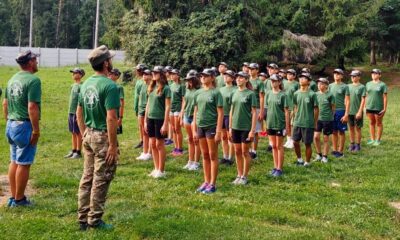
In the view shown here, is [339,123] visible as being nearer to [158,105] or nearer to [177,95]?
[177,95]

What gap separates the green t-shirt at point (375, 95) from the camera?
13320 millimetres


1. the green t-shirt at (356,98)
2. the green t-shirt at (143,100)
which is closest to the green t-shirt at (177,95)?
the green t-shirt at (143,100)

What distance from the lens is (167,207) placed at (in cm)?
767

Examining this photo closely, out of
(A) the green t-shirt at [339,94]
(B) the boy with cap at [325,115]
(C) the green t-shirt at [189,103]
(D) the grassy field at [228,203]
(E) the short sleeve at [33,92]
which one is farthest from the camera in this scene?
(A) the green t-shirt at [339,94]

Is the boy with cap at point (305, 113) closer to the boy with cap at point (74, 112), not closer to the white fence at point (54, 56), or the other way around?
the boy with cap at point (74, 112)

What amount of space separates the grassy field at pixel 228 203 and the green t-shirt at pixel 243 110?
109 cm

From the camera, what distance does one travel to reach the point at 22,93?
7133mm

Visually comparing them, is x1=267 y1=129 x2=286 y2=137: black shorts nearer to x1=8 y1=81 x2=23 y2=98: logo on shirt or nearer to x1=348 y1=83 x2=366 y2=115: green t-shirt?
x1=348 y1=83 x2=366 y2=115: green t-shirt

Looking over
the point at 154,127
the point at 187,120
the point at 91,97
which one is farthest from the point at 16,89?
the point at 187,120

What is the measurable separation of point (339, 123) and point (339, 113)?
268 mm

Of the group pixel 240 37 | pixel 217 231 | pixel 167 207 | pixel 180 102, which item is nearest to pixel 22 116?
pixel 167 207

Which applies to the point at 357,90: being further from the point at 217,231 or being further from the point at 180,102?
the point at 217,231

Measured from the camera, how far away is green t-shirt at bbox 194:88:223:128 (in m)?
8.91

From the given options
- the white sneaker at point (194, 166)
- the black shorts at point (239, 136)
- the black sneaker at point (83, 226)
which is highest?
the black shorts at point (239, 136)
